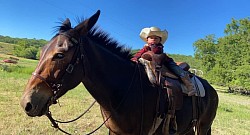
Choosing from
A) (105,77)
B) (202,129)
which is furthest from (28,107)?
(202,129)

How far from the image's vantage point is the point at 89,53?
2.53 metres

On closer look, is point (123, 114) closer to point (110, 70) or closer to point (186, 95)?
point (110, 70)

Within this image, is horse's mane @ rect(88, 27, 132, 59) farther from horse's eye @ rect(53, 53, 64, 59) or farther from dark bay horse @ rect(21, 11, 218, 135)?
horse's eye @ rect(53, 53, 64, 59)

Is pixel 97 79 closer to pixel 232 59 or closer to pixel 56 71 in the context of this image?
pixel 56 71

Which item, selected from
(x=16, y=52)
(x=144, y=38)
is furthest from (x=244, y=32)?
(x=16, y=52)

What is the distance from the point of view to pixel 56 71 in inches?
86.7

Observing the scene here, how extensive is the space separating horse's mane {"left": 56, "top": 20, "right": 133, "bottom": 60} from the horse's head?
0.69 ft

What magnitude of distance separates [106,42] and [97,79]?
1.81 feet

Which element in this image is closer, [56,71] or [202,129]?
[56,71]

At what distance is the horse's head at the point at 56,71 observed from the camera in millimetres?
2102

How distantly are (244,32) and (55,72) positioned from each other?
1683 inches

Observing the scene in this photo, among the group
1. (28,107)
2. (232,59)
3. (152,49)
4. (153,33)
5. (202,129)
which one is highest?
(232,59)

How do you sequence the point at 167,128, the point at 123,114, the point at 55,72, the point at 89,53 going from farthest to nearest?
the point at 167,128
the point at 123,114
the point at 89,53
the point at 55,72

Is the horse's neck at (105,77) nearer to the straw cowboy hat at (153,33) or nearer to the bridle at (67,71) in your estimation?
the bridle at (67,71)
